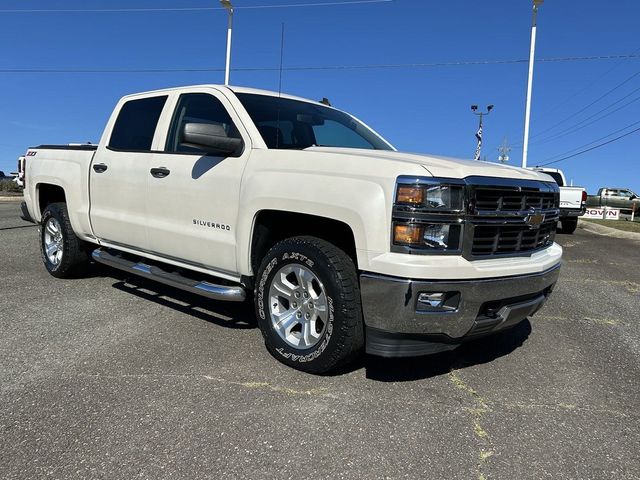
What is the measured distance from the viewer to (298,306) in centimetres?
351

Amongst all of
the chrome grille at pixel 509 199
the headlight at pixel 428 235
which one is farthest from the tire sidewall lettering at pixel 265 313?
the chrome grille at pixel 509 199

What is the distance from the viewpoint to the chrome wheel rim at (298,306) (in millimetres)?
3389

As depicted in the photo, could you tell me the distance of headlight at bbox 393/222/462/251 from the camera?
2.92 meters

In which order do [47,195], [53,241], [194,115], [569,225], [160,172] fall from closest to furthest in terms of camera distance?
1. [160,172]
2. [194,115]
3. [53,241]
4. [47,195]
5. [569,225]

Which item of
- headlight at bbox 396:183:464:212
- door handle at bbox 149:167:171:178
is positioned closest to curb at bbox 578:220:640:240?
headlight at bbox 396:183:464:212

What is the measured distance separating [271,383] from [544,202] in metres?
2.24

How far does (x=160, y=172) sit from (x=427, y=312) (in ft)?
8.68

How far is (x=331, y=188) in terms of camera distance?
3.21 metres

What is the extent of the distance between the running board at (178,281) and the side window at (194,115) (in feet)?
3.49

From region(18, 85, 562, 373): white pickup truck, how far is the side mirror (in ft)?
0.05

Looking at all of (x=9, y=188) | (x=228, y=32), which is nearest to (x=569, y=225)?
(x=228, y=32)

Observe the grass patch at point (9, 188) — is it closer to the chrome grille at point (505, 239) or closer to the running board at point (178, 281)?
the running board at point (178, 281)

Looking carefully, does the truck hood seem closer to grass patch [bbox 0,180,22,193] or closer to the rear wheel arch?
the rear wheel arch

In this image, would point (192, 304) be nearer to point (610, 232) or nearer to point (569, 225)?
point (569, 225)
